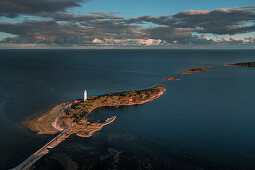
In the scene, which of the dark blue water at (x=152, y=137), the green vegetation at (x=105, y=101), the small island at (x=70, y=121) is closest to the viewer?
the dark blue water at (x=152, y=137)

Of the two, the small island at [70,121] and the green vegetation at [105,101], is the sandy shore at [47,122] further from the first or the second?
the green vegetation at [105,101]

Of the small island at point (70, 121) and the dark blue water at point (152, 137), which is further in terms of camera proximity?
the small island at point (70, 121)

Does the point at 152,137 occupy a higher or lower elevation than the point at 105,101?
lower

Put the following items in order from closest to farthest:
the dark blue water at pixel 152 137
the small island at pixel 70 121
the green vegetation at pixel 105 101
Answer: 1. the dark blue water at pixel 152 137
2. the small island at pixel 70 121
3. the green vegetation at pixel 105 101

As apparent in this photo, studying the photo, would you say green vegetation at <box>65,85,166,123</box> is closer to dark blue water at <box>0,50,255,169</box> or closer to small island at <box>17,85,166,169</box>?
small island at <box>17,85,166,169</box>

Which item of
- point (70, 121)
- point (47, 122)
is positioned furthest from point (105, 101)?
point (47, 122)

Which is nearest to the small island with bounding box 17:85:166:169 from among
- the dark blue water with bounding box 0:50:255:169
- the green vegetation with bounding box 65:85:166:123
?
the green vegetation with bounding box 65:85:166:123

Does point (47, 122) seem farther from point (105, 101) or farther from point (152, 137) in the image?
point (152, 137)

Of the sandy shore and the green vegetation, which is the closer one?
the sandy shore

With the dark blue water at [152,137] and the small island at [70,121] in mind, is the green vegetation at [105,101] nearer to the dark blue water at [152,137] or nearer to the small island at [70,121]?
the small island at [70,121]

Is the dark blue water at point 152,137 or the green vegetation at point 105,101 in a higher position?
the green vegetation at point 105,101

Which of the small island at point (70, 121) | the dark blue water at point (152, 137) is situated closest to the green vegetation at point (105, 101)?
the small island at point (70, 121)
